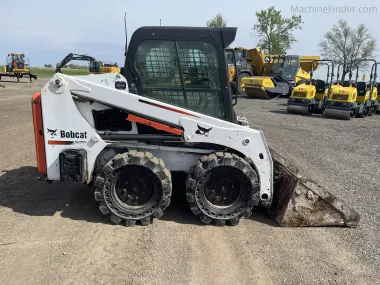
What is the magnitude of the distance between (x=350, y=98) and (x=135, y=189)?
12.6 m

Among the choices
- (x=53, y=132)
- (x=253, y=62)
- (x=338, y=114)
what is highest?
(x=253, y=62)

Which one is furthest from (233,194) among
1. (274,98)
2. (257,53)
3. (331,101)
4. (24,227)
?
(257,53)

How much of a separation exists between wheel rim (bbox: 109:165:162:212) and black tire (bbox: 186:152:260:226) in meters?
0.43

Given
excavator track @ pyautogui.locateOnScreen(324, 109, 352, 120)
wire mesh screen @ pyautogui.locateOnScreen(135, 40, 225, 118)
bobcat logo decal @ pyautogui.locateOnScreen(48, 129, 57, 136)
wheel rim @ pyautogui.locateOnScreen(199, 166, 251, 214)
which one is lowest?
excavator track @ pyautogui.locateOnScreen(324, 109, 352, 120)

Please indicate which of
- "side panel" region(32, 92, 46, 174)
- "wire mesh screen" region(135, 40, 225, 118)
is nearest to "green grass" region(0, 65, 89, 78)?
"side panel" region(32, 92, 46, 174)

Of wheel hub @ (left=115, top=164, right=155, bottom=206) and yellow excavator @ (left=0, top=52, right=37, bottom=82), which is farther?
yellow excavator @ (left=0, top=52, right=37, bottom=82)

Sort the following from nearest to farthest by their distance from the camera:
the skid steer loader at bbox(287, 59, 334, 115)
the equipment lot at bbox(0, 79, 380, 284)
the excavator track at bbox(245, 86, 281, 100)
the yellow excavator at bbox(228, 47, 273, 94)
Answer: the equipment lot at bbox(0, 79, 380, 284) < the skid steer loader at bbox(287, 59, 334, 115) < the excavator track at bbox(245, 86, 281, 100) < the yellow excavator at bbox(228, 47, 273, 94)

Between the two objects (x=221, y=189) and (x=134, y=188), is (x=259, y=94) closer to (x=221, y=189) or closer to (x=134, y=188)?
(x=221, y=189)

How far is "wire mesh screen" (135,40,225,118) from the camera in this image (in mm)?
4621

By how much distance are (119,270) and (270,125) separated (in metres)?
10.5

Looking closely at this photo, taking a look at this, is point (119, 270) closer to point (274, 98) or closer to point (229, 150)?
point (229, 150)

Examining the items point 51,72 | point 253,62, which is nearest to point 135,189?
point 253,62

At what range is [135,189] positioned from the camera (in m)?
4.62

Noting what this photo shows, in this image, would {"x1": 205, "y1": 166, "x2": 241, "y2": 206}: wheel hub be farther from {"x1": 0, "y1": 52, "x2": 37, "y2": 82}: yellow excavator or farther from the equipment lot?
{"x1": 0, "y1": 52, "x2": 37, "y2": 82}: yellow excavator
